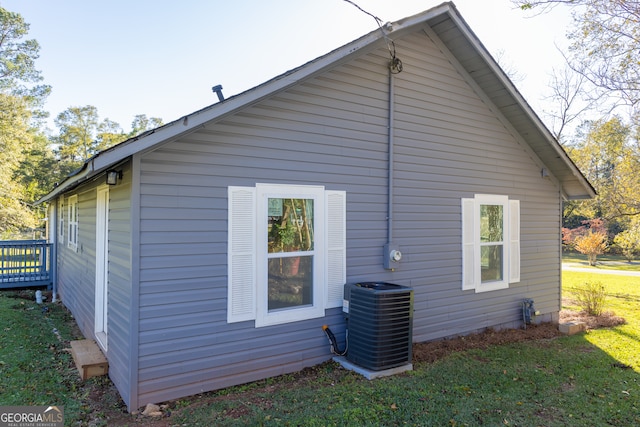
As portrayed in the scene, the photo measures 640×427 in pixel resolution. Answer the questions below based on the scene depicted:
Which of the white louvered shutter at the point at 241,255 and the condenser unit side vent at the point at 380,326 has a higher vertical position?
the white louvered shutter at the point at 241,255

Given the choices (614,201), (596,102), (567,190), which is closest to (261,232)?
(567,190)

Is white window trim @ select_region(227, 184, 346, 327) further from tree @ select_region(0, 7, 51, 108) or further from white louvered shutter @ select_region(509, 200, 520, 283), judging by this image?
tree @ select_region(0, 7, 51, 108)

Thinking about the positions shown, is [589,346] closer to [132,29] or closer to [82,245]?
[82,245]

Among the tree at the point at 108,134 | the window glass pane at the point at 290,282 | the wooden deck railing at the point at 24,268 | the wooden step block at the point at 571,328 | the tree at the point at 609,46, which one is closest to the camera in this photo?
the window glass pane at the point at 290,282

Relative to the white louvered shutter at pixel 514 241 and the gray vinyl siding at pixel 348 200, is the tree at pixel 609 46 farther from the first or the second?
the white louvered shutter at pixel 514 241

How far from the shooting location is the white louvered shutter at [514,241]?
7.06 m

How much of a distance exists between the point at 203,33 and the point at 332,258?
8.26 meters

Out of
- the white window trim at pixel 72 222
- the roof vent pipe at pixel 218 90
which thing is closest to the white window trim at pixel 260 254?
the roof vent pipe at pixel 218 90

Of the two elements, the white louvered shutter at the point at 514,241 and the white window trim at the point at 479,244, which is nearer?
the white window trim at the point at 479,244

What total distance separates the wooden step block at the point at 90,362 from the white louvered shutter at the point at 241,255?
1.70 metres

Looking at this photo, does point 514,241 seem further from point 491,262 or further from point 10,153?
point 10,153

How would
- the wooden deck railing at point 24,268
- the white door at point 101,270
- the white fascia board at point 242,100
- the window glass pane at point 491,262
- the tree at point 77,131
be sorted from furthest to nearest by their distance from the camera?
the tree at point 77,131, the wooden deck railing at point 24,268, the window glass pane at point 491,262, the white door at point 101,270, the white fascia board at point 242,100

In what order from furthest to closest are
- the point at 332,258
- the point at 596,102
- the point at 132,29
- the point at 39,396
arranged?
the point at 132,29 → the point at 596,102 → the point at 332,258 → the point at 39,396

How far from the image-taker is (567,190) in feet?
26.8
